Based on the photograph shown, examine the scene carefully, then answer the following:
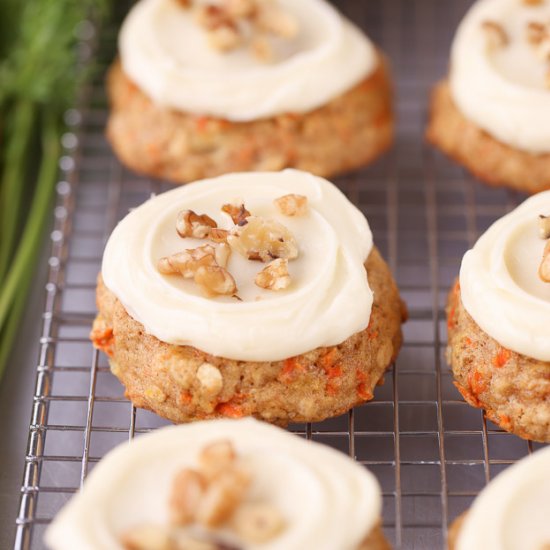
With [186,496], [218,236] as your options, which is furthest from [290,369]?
[186,496]

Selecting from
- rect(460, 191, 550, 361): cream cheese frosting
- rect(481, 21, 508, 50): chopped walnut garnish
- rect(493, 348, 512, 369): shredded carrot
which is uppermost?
rect(481, 21, 508, 50): chopped walnut garnish

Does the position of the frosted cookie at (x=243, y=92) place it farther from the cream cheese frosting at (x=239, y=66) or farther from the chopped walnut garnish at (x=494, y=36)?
the chopped walnut garnish at (x=494, y=36)

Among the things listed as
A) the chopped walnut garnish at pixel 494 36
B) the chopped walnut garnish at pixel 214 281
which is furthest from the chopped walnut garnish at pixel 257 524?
the chopped walnut garnish at pixel 494 36

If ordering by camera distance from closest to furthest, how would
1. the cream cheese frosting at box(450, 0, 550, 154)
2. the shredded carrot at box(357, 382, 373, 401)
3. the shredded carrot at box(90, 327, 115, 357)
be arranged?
the shredded carrot at box(357, 382, 373, 401) → the shredded carrot at box(90, 327, 115, 357) → the cream cheese frosting at box(450, 0, 550, 154)

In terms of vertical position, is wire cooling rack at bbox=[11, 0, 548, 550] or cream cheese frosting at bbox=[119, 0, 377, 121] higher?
cream cheese frosting at bbox=[119, 0, 377, 121]

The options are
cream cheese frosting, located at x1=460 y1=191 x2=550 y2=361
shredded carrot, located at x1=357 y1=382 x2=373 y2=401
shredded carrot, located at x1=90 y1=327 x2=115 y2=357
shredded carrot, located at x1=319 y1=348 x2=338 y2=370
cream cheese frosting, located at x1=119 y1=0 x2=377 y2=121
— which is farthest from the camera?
cream cheese frosting, located at x1=119 y1=0 x2=377 y2=121

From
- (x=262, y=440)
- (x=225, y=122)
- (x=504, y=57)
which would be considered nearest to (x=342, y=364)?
(x=262, y=440)

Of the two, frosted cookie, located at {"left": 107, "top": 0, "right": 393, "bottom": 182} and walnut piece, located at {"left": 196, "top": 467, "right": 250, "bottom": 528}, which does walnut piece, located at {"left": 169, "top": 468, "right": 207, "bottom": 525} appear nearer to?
walnut piece, located at {"left": 196, "top": 467, "right": 250, "bottom": 528}

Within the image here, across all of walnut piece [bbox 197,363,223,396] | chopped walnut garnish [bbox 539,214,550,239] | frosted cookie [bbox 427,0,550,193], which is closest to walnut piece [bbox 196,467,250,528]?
walnut piece [bbox 197,363,223,396]
